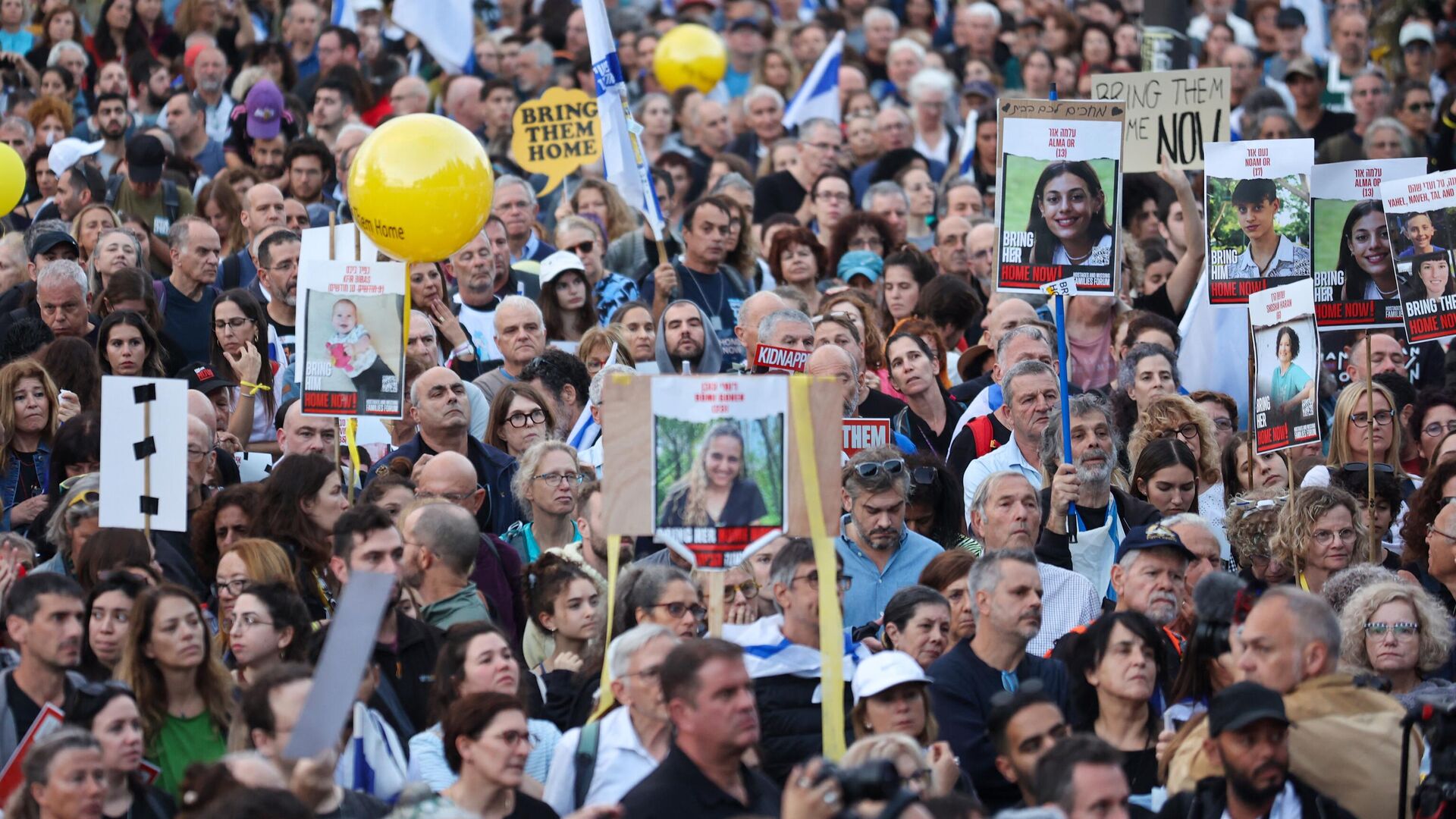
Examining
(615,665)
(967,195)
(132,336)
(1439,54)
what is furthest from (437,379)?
(1439,54)

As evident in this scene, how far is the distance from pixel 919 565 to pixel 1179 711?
71.8 inches

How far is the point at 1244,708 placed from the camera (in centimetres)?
636

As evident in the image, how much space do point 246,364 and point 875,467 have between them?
358cm

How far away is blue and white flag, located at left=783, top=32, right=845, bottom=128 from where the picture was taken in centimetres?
1811

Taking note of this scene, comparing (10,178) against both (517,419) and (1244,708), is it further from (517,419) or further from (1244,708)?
(1244,708)

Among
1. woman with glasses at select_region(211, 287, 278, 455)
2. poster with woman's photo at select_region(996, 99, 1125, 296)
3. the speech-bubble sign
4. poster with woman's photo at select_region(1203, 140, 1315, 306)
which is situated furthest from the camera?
the speech-bubble sign

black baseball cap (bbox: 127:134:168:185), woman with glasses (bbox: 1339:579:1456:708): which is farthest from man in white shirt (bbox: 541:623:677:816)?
black baseball cap (bbox: 127:134:168:185)

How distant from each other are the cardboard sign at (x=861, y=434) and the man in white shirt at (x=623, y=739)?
119 inches

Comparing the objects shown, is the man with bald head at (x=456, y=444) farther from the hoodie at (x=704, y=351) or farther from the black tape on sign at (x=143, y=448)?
the black tape on sign at (x=143, y=448)

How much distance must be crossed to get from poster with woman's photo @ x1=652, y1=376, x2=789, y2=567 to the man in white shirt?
0.35 m

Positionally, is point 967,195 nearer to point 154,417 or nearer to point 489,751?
point 154,417

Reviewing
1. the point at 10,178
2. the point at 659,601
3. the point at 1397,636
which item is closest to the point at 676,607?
the point at 659,601

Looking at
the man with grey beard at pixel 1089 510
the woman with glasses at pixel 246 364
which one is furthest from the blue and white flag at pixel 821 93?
the man with grey beard at pixel 1089 510

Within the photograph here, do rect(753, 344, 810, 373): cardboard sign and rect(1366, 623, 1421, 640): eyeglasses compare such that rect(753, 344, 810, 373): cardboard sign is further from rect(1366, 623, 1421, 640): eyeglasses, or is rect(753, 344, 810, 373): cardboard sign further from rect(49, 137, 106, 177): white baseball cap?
rect(49, 137, 106, 177): white baseball cap
